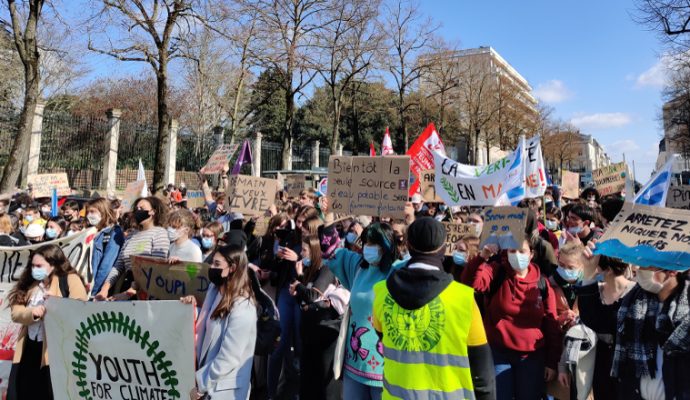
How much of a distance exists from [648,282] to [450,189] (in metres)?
4.13

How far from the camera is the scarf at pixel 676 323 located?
281cm

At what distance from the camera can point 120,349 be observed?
3.52 meters

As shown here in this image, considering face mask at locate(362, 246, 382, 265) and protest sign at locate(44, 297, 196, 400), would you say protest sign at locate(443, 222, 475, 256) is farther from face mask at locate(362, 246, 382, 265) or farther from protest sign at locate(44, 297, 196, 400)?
protest sign at locate(44, 297, 196, 400)

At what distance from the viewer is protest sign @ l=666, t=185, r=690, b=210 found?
9.15 metres

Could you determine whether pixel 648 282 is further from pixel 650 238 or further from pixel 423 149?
pixel 423 149

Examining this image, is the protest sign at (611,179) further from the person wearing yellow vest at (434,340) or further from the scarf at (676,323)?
the person wearing yellow vest at (434,340)

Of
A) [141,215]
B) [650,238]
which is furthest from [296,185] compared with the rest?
[650,238]

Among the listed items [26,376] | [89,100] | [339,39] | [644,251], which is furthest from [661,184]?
[89,100]

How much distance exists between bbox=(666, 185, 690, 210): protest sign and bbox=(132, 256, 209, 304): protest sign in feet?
28.9

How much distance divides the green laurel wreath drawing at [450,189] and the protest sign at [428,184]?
2.39 meters

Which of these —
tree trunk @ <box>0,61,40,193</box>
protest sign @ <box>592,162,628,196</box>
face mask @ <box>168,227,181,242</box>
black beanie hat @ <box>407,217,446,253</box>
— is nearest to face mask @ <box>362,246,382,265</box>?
black beanie hat @ <box>407,217,446,253</box>

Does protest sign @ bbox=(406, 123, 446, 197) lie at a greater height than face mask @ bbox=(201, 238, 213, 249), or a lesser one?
greater

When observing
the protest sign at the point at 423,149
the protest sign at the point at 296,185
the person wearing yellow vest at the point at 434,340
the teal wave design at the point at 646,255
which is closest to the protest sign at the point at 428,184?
the protest sign at the point at 423,149

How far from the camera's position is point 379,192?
19.5 ft
